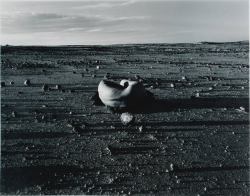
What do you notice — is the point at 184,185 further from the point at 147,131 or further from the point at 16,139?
the point at 16,139

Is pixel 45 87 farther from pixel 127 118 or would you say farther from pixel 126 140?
pixel 126 140

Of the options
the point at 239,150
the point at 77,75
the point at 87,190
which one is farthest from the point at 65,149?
the point at 77,75

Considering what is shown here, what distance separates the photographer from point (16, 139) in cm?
610

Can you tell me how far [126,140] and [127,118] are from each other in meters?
0.82

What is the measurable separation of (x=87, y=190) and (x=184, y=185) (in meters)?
1.14

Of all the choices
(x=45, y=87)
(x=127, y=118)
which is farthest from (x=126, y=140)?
(x=45, y=87)

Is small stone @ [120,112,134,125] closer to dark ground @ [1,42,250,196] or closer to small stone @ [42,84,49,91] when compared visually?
dark ground @ [1,42,250,196]

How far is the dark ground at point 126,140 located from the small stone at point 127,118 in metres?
0.12

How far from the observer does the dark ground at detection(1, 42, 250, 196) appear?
4734 millimetres

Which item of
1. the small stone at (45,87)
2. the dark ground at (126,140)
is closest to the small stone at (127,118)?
the dark ground at (126,140)

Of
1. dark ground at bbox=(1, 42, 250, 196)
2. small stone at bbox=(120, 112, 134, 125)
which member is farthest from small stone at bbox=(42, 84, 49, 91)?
small stone at bbox=(120, 112, 134, 125)

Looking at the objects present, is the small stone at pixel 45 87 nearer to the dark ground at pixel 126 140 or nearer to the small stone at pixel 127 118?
the dark ground at pixel 126 140

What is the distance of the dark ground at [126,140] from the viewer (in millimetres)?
4734

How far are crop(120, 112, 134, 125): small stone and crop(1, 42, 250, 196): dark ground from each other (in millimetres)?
118
